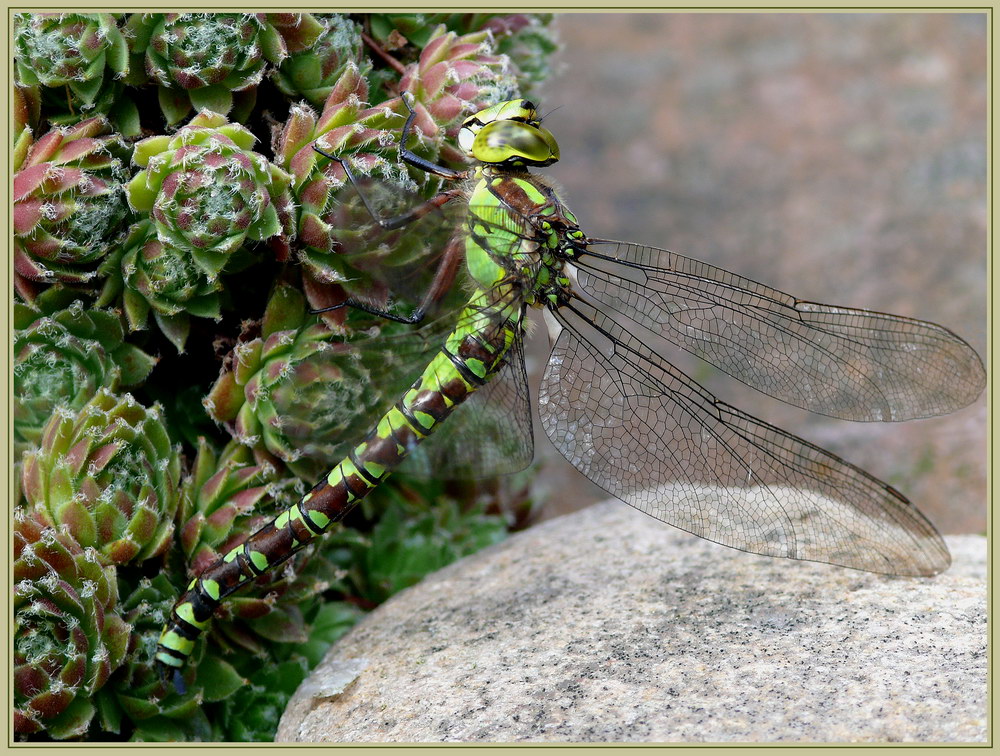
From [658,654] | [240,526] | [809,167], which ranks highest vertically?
[809,167]

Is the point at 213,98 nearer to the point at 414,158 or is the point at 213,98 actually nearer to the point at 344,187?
the point at 344,187

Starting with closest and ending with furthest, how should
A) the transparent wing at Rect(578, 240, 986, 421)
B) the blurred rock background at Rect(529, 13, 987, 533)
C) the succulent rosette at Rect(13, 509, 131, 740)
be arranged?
the succulent rosette at Rect(13, 509, 131, 740), the transparent wing at Rect(578, 240, 986, 421), the blurred rock background at Rect(529, 13, 987, 533)

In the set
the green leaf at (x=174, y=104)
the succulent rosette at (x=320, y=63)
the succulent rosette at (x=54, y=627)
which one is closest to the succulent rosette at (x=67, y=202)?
the green leaf at (x=174, y=104)

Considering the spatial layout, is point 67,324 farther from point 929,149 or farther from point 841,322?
point 929,149

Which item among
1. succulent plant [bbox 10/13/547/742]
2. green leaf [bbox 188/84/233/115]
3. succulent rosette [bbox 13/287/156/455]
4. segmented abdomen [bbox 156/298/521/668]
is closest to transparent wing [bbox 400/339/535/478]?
segmented abdomen [bbox 156/298/521/668]

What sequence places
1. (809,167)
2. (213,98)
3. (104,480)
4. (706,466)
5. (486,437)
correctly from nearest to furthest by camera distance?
1. (104,480)
2. (213,98)
3. (706,466)
4. (486,437)
5. (809,167)

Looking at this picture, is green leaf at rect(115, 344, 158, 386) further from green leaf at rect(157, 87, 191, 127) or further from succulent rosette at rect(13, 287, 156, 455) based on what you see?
green leaf at rect(157, 87, 191, 127)

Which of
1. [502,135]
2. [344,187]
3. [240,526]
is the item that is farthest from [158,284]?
[502,135]
